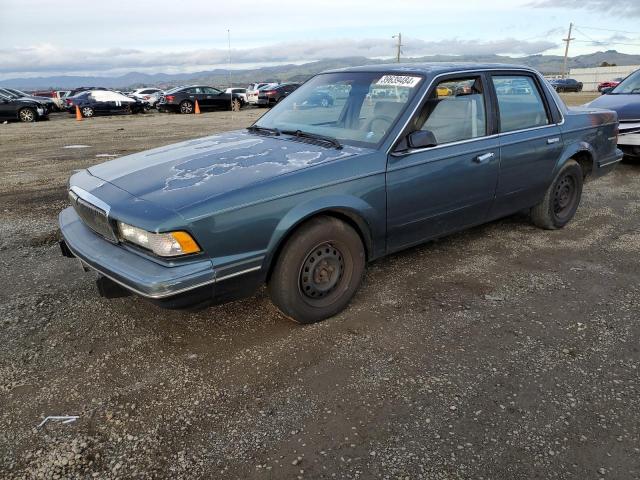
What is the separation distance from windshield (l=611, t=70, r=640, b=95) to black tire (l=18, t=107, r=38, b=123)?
66.3 feet

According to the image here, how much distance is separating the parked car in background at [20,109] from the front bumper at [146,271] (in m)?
19.9

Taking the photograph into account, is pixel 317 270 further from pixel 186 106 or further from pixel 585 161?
pixel 186 106

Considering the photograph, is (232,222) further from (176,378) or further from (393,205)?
(393,205)

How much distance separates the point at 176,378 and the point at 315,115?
228 cm

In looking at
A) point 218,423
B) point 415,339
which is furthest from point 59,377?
point 415,339

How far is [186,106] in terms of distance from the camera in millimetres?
24094

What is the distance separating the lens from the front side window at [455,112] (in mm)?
3512

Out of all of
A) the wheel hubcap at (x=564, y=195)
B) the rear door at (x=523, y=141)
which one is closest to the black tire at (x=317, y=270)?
the rear door at (x=523, y=141)

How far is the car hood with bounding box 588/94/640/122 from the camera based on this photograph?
7.28 meters

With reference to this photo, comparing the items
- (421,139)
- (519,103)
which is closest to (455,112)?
(421,139)

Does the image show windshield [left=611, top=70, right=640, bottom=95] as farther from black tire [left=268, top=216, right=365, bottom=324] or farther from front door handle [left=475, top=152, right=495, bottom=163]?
black tire [left=268, top=216, right=365, bottom=324]

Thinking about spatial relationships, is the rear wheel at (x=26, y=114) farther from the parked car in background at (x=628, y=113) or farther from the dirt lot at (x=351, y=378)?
the parked car in background at (x=628, y=113)

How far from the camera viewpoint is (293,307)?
3008 mm

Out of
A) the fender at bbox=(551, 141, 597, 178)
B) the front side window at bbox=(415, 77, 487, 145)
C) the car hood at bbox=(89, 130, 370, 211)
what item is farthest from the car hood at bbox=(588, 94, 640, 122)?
the car hood at bbox=(89, 130, 370, 211)
